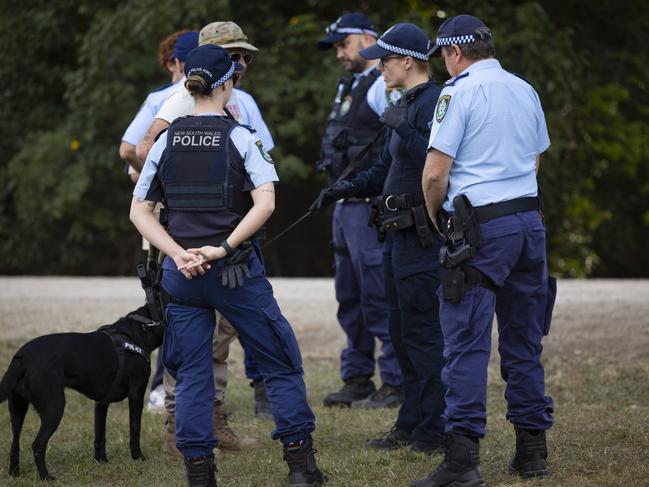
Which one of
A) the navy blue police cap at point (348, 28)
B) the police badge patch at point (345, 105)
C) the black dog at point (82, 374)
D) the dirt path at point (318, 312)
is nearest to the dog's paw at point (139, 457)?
the black dog at point (82, 374)

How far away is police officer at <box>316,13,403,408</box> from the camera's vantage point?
6.54 metres

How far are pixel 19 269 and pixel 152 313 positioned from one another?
1470 cm

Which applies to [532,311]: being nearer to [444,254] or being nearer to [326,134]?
[444,254]

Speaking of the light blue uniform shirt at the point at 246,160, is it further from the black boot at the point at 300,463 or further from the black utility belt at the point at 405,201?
the black boot at the point at 300,463

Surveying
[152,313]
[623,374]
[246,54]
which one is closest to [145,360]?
[152,313]

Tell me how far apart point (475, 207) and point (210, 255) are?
116 cm

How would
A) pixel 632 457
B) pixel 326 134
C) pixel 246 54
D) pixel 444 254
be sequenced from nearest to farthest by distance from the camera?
pixel 444 254 < pixel 632 457 < pixel 246 54 < pixel 326 134

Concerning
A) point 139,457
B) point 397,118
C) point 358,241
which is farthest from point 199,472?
point 358,241

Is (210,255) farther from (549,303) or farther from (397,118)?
(549,303)

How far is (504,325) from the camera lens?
15.0 ft

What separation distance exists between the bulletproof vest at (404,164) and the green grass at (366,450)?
4.43ft

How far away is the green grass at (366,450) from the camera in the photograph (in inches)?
187

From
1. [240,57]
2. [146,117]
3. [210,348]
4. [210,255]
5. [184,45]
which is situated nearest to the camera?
[210,255]

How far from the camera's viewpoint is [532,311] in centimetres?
450
